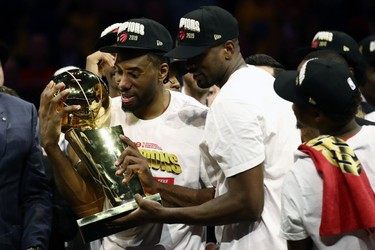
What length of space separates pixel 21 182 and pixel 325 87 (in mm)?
1545

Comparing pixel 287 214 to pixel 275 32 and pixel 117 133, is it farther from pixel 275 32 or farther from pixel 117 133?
pixel 275 32

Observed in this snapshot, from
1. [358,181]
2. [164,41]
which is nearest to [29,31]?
[164,41]

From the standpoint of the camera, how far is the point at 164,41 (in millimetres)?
3822

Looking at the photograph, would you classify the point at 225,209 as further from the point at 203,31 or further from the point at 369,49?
the point at 369,49

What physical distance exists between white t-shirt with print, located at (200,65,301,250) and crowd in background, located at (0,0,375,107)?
532 cm

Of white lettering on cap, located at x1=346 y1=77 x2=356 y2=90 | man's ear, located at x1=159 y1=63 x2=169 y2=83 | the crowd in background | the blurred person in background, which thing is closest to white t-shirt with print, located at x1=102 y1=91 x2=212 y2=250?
man's ear, located at x1=159 y1=63 x2=169 y2=83

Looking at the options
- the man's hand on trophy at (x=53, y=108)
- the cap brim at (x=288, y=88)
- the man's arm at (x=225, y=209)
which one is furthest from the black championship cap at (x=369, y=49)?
the man's hand on trophy at (x=53, y=108)

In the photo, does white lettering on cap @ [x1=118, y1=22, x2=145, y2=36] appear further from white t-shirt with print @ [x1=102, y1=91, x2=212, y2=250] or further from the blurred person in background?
the blurred person in background

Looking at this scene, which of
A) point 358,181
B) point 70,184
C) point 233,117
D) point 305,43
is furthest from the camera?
point 305,43

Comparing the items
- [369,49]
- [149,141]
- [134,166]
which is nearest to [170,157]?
[149,141]

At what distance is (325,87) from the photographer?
Result: 118 inches

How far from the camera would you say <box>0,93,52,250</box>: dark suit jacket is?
11.9 ft

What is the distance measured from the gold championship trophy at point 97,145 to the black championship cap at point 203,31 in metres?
0.40

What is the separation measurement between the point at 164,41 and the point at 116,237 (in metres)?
0.96
